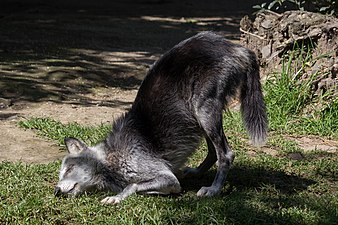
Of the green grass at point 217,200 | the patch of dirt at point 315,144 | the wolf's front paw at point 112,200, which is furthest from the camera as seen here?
the patch of dirt at point 315,144

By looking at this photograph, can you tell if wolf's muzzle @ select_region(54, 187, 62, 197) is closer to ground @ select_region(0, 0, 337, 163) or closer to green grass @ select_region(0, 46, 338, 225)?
green grass @ select_region(0, 46, 338, 225)

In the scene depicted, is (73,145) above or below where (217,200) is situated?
above

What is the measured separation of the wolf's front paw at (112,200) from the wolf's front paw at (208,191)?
64 cm

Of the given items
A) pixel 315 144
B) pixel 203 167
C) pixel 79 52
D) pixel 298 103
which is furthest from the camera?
pixel 79 52

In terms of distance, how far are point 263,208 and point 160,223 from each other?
32.1 inches

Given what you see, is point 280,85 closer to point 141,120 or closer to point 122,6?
point 141,120

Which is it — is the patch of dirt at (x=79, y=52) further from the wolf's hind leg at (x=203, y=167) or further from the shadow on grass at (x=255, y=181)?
the shadow on grass at (x=255, y=181)

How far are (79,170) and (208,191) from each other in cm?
99

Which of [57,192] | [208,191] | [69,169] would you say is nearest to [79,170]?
[69,169]

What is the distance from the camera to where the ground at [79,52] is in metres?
7.30

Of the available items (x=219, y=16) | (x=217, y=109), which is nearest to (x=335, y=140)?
(x=217, y=109)

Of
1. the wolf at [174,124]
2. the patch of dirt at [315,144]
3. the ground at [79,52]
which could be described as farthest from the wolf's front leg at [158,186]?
the patch of dirt at [315,144]

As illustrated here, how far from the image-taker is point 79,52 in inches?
427

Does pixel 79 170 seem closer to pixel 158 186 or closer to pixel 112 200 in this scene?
pixel 112 200
